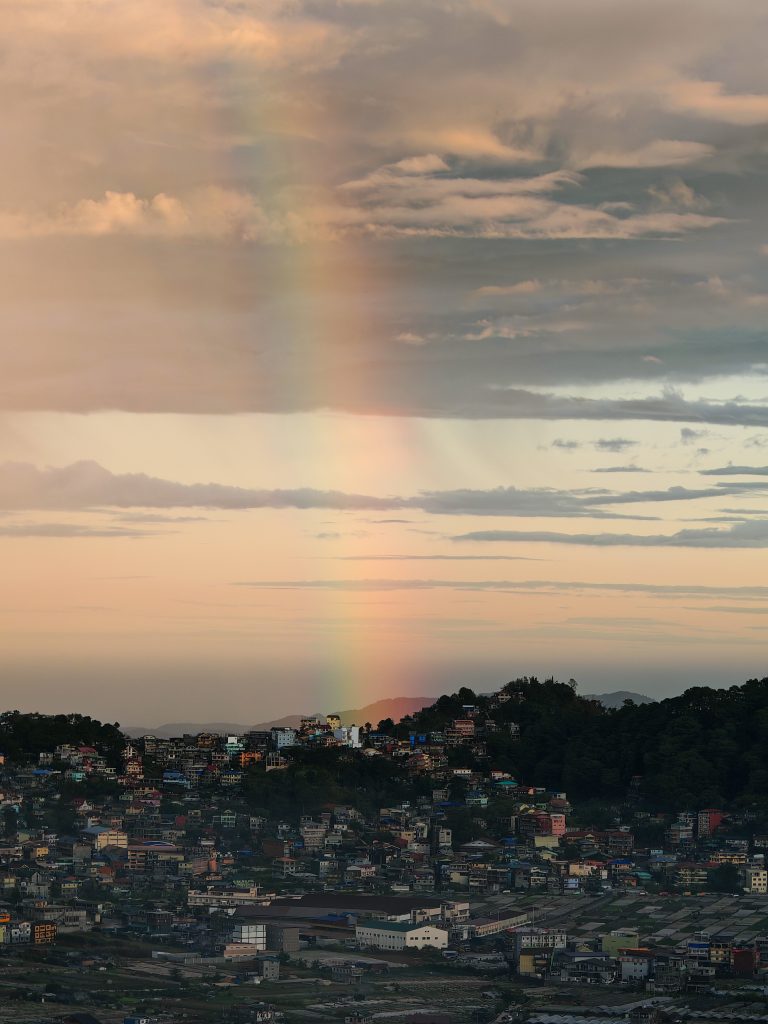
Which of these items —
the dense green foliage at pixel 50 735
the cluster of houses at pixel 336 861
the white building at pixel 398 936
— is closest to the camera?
the cluster of houses at pixel 336 861

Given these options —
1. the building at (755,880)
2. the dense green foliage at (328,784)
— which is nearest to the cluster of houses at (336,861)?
the building at (755,880)

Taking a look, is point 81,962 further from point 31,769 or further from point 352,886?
point 31,769

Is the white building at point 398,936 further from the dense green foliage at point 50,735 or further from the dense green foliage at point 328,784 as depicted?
the dense green foliage at point 50,735

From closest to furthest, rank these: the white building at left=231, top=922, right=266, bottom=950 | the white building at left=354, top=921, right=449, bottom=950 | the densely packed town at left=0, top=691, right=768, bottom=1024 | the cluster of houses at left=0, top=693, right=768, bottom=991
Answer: the densely packed town at left=0, top=691, right=768, bottom=1024 < the white building at left=231, top=922, right=266, bottom=950 < the cluster of houses at left=0, top=693, right=768, bottom=991 < the white building at left=354, top=921, right=449, bottom=950

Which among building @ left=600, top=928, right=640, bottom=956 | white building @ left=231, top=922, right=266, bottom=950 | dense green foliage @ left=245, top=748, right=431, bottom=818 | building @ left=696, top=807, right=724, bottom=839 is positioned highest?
dense green foliage @ left=245, top=748, right=431, bottom=818

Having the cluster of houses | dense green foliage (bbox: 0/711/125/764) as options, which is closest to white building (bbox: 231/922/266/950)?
the cluster of houses

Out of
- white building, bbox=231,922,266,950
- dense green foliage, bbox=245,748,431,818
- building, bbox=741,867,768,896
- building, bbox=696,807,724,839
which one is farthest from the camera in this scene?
dense green foliage, bbox=245,748,431,818

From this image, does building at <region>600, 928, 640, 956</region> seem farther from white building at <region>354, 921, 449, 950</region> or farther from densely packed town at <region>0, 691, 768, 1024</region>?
white building at <region>354, 921, 449, 950</region>
